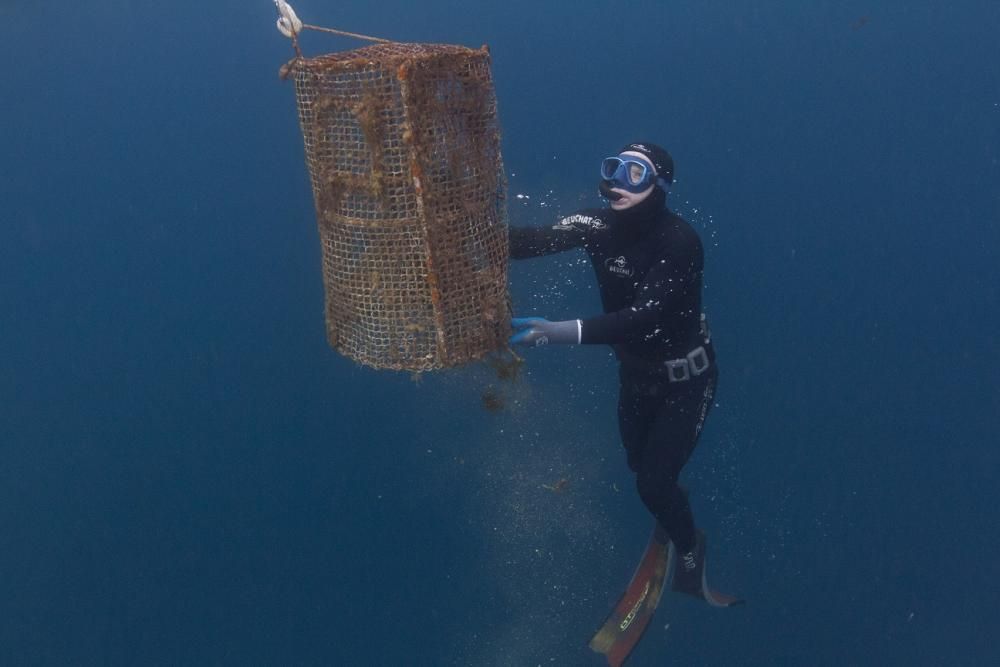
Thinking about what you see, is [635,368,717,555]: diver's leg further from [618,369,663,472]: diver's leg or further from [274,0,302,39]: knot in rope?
[274,0,302,39]: knot in rope

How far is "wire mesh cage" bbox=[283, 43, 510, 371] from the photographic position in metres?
2.53

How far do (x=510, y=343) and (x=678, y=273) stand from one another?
89 centimetres

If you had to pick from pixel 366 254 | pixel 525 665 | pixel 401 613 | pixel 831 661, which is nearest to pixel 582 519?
pixel 525 665

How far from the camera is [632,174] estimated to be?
3234mm

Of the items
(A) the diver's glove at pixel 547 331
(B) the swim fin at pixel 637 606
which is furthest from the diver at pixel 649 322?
(B) the swim fin at pixel 637 606

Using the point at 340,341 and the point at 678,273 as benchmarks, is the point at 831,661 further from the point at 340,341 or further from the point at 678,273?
the point at 340,341

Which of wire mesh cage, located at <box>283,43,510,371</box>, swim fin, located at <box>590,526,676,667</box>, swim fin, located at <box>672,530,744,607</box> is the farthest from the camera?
swim fin, located at <box>590,526,676,667</box>

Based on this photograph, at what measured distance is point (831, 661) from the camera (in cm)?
913

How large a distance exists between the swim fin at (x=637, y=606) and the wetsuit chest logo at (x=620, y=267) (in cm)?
221

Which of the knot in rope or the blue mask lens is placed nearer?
the knot in rope

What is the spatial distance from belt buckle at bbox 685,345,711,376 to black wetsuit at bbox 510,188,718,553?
0.07 ft

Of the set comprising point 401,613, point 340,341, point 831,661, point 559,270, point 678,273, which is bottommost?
point 831,661

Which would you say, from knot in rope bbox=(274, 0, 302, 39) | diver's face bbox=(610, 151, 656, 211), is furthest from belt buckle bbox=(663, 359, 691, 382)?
knot in rope bbox=(274, 0, 302, 39)

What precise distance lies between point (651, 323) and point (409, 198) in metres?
1.21
